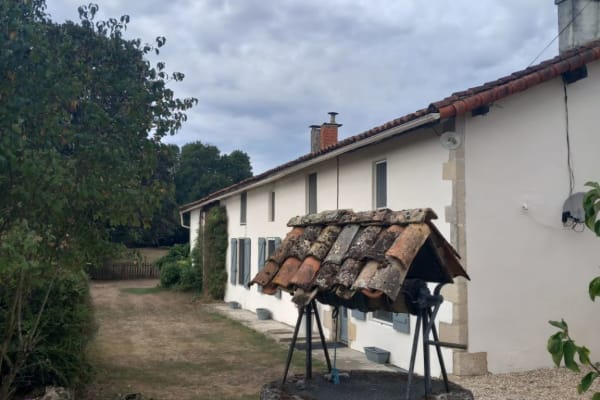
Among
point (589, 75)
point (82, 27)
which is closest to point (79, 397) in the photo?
point (82, 27)

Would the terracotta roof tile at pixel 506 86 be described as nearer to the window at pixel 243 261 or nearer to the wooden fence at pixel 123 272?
the window at pixel 243 261

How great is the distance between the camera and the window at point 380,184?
9250 millimetres

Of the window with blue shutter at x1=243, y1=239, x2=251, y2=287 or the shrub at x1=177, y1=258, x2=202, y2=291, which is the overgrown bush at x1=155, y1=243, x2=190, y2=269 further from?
the window with blue shutter at x1=243, y1=239, x2=251, y2=287

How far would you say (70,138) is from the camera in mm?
4457

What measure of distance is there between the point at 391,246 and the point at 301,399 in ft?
4.30

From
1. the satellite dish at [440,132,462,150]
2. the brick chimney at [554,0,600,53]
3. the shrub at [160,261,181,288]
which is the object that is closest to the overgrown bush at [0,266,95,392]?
the satellite dish at [440,132,462,150]

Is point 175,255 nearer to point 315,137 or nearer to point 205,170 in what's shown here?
point 315,137

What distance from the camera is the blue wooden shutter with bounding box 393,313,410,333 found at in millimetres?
8312

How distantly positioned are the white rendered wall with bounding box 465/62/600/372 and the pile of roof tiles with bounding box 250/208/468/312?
3.78 meters

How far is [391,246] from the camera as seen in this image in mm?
3479

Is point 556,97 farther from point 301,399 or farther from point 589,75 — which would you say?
point 301,399

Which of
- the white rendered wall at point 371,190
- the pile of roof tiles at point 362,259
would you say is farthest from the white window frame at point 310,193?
the pile of roof tiles at point 362,259

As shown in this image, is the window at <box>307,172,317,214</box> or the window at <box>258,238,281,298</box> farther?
the window at <box>258,238,281,298</box>

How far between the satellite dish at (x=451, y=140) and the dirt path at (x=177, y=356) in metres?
3.97
